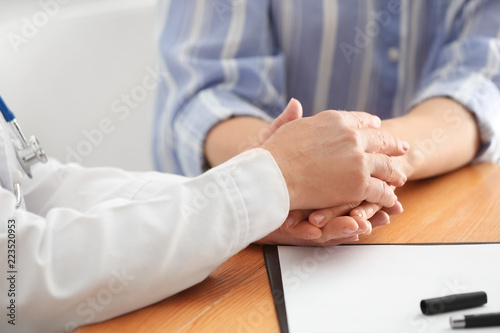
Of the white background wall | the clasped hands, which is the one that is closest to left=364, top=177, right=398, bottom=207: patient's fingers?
the clasped hands

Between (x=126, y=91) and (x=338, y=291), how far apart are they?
117 cm

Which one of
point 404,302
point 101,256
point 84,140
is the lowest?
point 84,140

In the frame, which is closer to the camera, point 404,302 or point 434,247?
point 404,302

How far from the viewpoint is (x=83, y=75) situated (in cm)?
141

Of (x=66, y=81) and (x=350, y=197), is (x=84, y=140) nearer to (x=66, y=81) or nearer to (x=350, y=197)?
(x=66, y=81)

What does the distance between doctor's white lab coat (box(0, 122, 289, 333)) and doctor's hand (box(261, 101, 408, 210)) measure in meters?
0.03

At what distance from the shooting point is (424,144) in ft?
2.53

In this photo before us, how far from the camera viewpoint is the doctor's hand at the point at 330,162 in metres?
0.55

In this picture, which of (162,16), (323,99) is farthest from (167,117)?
(323,99)

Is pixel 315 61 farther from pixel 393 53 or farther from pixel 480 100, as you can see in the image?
pixel 480 100

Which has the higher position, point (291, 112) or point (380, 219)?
point (291, 112)

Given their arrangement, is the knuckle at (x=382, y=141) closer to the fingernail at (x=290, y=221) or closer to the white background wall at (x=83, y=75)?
the fingernail at (x=290, y=221)

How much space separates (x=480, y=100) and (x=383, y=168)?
35cm

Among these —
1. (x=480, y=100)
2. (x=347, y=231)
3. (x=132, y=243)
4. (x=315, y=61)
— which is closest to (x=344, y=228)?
(x=347, y=231)
